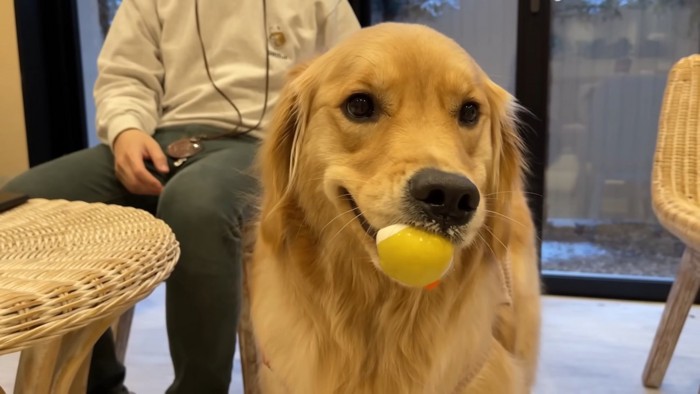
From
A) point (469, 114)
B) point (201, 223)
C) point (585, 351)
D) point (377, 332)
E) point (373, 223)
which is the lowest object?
point (585, 351)

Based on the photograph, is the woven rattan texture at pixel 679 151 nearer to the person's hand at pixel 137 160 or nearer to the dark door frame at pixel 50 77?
the person's hand at pixel 137 160

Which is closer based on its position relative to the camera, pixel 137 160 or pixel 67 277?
pixel 67 277

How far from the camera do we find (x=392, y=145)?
0.90 meters

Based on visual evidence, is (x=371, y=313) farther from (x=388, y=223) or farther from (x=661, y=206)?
(x=661, y=206)

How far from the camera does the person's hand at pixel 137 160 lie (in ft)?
4.36

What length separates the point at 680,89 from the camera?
1.53m

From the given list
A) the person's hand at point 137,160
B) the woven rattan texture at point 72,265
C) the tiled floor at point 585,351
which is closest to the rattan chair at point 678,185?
the tiled floor at point 585,351

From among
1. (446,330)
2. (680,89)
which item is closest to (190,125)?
(446,330)

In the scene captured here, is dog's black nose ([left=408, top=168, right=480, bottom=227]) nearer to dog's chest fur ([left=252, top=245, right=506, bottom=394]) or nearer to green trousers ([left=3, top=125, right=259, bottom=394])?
dog's chest fur ([left=252, top=245, right=506, bottom=394])

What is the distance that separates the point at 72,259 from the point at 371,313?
1.47ft

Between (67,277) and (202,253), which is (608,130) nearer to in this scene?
(202,253)

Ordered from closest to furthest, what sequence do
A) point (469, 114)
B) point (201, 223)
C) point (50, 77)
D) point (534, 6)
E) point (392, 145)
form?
point (392, 145) < point (469, 114) < point (201, 223) < point (534, 6) < point (50, 77)

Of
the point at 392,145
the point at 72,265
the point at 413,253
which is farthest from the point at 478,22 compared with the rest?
the point at 72,265

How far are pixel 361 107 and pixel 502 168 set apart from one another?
30 centimetres
